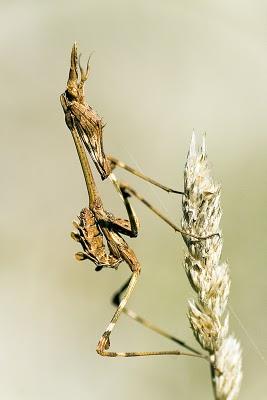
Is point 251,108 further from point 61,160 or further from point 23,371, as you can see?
point 23,371

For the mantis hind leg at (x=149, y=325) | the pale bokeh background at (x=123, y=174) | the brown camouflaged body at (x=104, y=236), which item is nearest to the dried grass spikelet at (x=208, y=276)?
the mantis hind leg at (x=149, y=325)

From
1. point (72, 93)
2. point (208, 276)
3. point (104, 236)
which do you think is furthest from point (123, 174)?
point (208, 276)

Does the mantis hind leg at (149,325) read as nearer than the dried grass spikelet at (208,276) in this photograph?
No

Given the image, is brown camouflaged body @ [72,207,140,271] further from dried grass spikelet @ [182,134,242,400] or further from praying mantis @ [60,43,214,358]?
dried grass spikelet @ [182,134,242,400]

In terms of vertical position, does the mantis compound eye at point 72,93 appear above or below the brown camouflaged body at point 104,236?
above

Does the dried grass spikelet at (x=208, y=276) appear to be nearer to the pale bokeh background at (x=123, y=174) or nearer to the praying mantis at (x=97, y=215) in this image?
the praying mantis at (x=97, y=215)

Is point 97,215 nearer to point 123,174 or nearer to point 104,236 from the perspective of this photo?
point 104,236

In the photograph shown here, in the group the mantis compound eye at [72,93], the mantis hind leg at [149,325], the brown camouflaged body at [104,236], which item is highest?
the mantis compound eye at [72,93]
